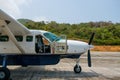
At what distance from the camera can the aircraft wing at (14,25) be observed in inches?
600

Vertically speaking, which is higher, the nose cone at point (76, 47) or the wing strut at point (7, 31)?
the wing strut at point (7, 31)

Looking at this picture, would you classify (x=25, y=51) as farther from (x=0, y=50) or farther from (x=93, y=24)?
(x=93, y=24)

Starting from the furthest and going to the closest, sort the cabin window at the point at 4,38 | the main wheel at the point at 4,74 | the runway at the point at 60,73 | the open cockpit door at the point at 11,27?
1. the cabin window at the point at 4,38
2. the runway at the point at 60,73
3. the main wheel at the point at 4,74
4. the open cockpit door at the point at 11,27

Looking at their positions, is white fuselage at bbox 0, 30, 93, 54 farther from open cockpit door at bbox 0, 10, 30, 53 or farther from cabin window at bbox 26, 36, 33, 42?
open cockpit door at bbox 0, 10, 30, 53

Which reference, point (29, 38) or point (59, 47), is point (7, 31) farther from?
point (59, 47)

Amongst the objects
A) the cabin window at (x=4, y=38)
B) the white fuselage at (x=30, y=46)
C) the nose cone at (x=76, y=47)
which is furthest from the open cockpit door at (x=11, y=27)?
the nose cone at (x=76, y=47)

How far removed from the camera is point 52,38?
61.7 ft

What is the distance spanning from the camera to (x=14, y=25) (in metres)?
17.1

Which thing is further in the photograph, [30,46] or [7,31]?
[30,46]

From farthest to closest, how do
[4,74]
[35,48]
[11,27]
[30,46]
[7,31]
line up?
1. [35,48]
2. [30,46]
3. [11,27]
4. [7,31]
5. [4,74]

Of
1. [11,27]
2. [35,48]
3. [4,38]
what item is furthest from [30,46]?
[11,27]

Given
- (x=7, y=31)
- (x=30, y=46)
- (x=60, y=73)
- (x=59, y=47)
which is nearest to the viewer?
(x=7, y=31)

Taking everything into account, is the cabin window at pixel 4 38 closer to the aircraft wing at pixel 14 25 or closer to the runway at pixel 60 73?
the aircraft wing at pixel 14 25

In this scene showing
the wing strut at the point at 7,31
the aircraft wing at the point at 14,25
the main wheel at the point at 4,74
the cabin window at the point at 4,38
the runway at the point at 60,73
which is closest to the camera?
the aircraft wing at the point at 14,25
